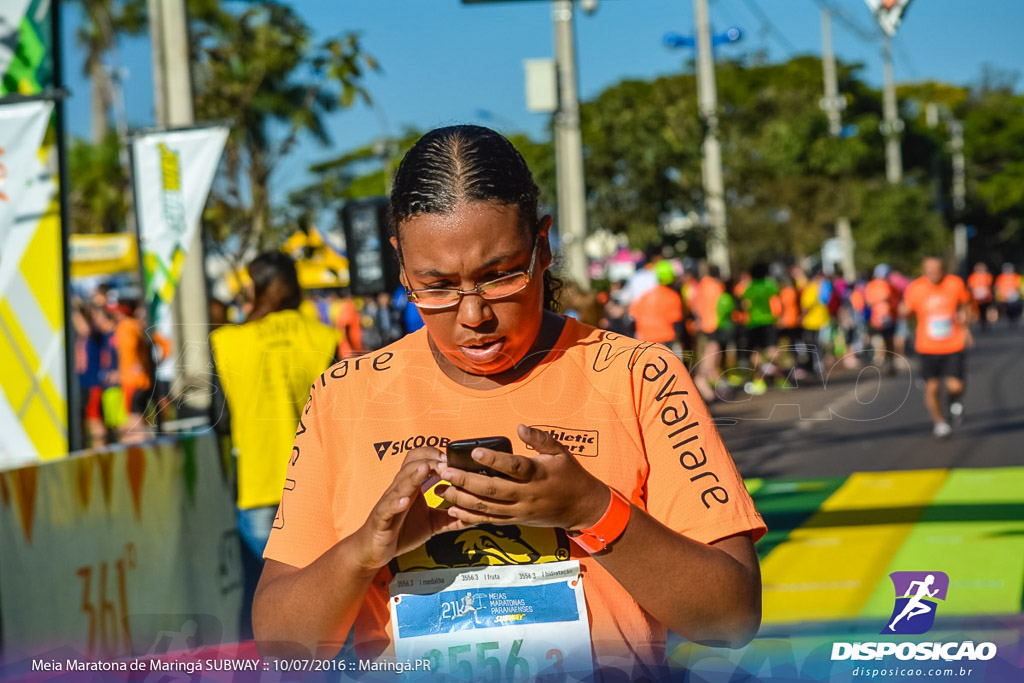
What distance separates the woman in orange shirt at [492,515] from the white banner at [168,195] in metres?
5.80

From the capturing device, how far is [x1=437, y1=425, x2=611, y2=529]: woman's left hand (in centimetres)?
161

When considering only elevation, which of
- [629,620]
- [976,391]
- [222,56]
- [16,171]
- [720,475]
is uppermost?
[222,56]

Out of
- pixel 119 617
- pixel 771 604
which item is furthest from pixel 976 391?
pixel 119 617

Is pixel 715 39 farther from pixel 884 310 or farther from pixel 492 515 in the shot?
pixel 492 515

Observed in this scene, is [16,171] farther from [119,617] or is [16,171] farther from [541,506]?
[541,506]

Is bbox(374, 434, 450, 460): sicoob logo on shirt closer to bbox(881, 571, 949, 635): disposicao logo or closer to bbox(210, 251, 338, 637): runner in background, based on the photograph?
bbox(881, 571, 949, 635): disposicao logo

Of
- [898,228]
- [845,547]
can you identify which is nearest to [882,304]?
[845,547]

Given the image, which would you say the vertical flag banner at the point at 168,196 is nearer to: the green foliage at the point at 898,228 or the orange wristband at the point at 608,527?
the orange wristband at the point at 608,527

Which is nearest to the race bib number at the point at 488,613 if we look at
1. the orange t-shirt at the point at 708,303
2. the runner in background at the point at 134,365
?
the runner in background at the point at 134,365

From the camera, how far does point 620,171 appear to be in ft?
67.5

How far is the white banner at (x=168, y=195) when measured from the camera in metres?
7.48

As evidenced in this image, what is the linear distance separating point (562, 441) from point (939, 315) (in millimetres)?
10814

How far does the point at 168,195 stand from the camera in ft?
24.6

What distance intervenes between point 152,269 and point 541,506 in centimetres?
630
